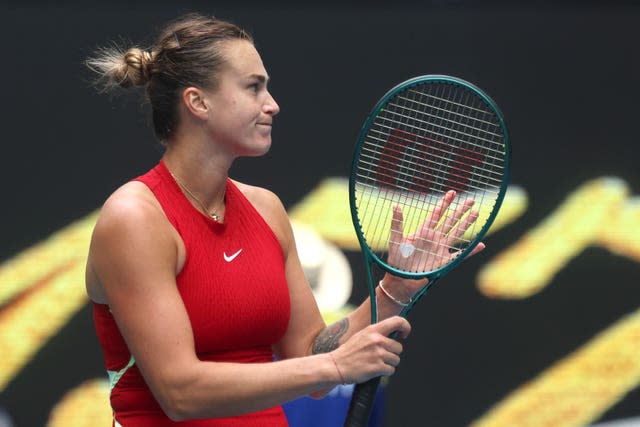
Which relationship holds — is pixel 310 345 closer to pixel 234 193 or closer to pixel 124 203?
pixel 234 193

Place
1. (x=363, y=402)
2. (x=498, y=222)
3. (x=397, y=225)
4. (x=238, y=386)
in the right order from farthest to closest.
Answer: (x=498, y=222), (x=397, y=225), (x=363, y=402), (x=238, y=386)

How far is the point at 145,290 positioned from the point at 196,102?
0.33m

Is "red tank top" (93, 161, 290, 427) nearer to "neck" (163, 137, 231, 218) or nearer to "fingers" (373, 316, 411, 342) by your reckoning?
"neck" (163, 137, 231, 218)

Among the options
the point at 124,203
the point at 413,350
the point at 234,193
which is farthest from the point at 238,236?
the point at 413,350

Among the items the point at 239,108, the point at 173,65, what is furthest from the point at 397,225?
the point at 173,65

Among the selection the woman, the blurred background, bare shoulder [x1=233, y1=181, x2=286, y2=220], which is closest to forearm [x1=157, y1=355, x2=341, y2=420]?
the woman

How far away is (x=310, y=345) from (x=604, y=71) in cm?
168

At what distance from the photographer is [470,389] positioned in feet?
10.6

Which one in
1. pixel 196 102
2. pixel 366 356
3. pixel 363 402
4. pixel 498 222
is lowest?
pixel 498 222

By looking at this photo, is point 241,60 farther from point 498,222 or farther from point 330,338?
point 498,222

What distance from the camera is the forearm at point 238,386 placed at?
160cm

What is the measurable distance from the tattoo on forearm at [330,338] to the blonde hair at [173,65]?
42 cm

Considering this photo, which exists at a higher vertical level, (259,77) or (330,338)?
(259,77)

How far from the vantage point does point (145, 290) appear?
1.62 meters
